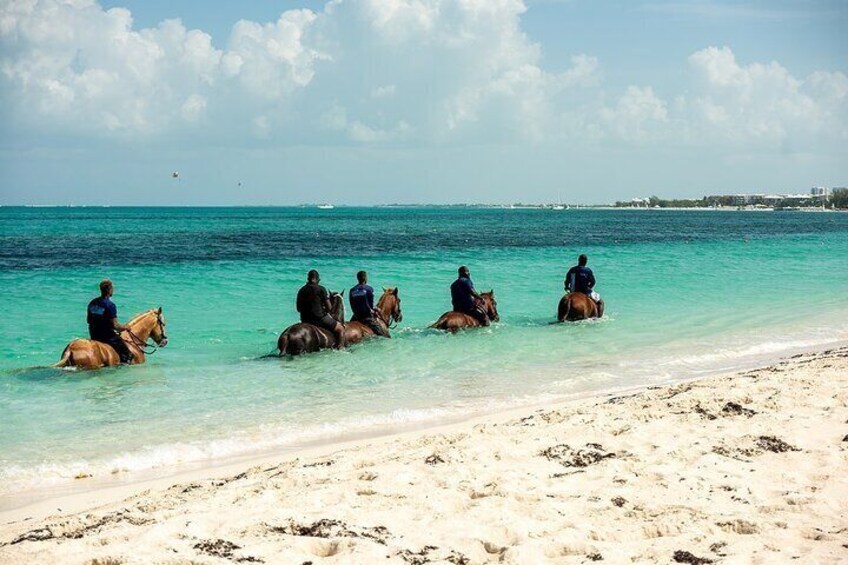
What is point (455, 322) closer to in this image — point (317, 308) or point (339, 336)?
point (339, 336)

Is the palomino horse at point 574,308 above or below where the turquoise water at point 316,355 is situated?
above

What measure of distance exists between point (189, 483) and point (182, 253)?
3937 centimetres

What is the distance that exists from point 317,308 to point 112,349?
384cm

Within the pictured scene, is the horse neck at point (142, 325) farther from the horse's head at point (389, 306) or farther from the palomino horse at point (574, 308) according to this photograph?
the palomino horse at point (574, 308)

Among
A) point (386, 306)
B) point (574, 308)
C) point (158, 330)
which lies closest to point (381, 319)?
point (386, 306)

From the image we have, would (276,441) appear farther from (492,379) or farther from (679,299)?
(679,299)

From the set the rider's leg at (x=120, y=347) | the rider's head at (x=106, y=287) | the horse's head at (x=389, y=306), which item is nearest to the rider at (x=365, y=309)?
the horse's head at (x=389, y=306)

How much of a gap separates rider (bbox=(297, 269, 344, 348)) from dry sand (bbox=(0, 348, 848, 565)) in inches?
258

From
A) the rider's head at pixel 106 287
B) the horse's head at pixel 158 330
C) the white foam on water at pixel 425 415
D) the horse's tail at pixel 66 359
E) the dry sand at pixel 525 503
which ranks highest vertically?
the rider's head at pixel 106 287

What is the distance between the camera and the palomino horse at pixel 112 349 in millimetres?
12922

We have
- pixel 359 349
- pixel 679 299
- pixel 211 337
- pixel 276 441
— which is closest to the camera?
pixel 276 441

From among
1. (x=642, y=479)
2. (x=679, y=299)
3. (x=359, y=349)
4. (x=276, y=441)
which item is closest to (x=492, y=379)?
(x=359, y=349)

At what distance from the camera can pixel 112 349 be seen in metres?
13.5

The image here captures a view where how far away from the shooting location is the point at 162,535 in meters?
5.54
